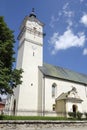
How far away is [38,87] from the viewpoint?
99.5 ft

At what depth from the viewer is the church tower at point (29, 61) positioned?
28125 mm

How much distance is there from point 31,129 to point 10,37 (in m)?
10.7

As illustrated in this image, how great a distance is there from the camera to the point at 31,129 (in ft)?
54.4

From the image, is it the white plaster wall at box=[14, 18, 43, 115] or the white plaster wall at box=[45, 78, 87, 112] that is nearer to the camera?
the white plaster wall at box=[14, 18, 43, 115]

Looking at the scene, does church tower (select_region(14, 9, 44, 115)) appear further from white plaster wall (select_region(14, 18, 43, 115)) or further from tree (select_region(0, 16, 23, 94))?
tree (select_region(0, 16, 23, 94))

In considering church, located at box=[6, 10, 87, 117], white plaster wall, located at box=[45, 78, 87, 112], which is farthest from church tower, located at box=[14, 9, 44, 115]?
white plaster wall, located at box=[45, 78, 87, 112]

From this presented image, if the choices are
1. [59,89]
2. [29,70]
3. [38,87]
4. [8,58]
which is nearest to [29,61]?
[29,70]

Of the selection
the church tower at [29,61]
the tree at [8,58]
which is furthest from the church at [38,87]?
the tree at [8,58]

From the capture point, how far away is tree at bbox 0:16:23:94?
17228 mm

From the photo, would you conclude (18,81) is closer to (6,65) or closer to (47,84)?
(6,65)

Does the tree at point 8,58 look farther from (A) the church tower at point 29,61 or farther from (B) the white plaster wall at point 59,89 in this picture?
(B) the white plaster wall at point 59,89

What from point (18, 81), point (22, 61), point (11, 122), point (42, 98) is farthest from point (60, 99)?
point (11, 122)

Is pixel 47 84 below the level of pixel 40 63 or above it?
below

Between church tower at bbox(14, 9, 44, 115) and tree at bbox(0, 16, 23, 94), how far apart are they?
9955 mm
